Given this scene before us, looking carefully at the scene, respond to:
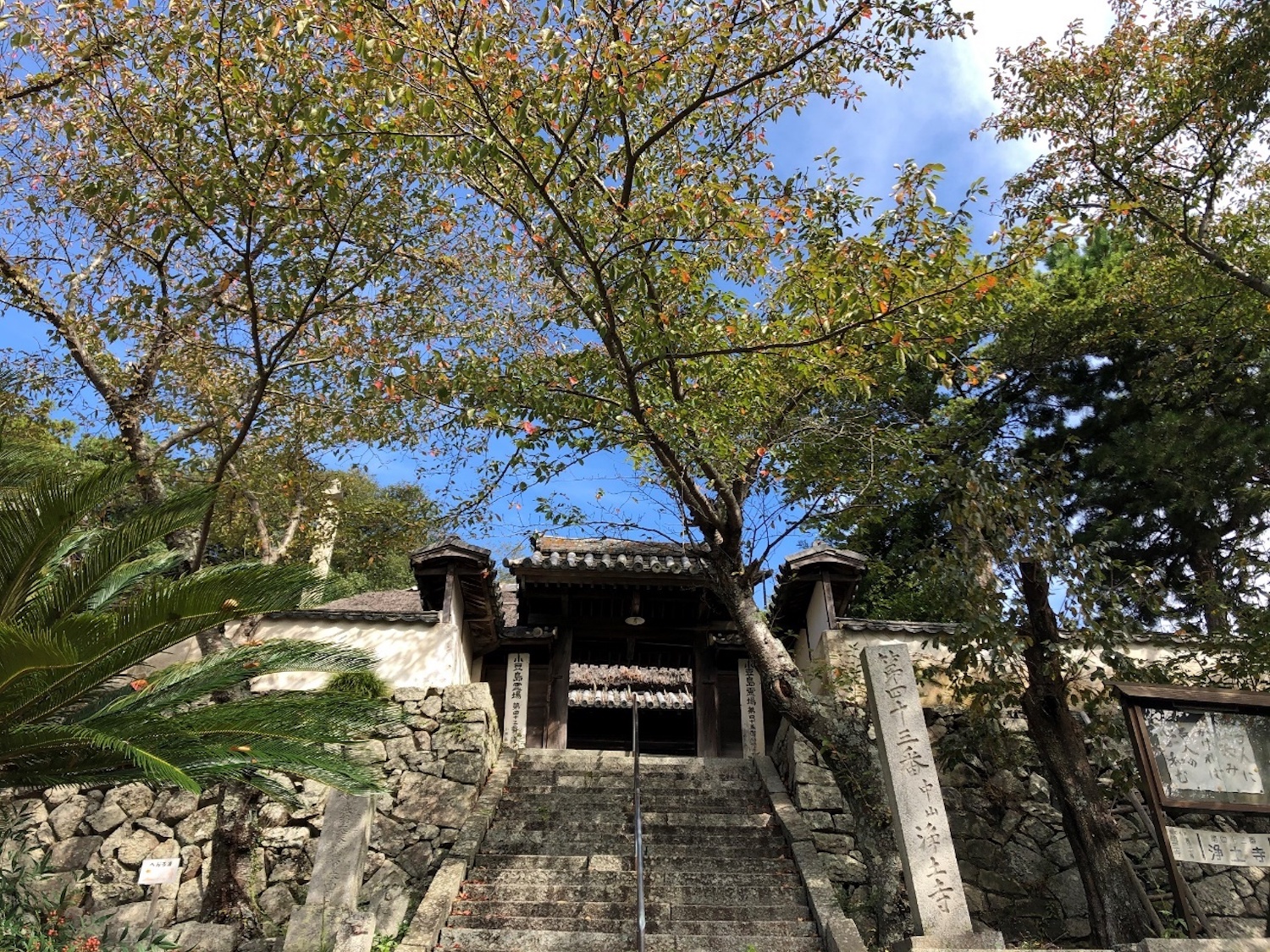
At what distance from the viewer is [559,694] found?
44.2ft

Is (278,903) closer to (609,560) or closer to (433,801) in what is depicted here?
(433,801)

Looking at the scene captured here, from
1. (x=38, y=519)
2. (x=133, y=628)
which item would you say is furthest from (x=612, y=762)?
(x=38, y=519)

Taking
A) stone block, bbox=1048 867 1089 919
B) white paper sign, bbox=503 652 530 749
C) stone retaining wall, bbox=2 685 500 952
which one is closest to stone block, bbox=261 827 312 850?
stone retaining wall, bbox=2 685 500 952

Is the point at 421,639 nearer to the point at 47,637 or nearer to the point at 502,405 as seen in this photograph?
the point at 502,405

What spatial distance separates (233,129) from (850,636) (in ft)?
30.5

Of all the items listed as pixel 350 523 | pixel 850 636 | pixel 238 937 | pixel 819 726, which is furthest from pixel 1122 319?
pixel 238 937

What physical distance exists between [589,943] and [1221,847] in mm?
5165

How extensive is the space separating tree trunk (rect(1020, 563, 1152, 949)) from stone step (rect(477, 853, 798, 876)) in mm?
2715

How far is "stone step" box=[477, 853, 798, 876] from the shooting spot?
28.8 ft

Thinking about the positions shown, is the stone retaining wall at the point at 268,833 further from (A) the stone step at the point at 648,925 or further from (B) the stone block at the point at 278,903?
(A) the stone step at the point at 648,925

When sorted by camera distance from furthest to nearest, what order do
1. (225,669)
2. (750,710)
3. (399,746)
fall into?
1. (750,710)
2. (399,746)
3. (225,669)

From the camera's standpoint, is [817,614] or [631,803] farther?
[817,614]

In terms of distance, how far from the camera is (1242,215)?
10859 mm

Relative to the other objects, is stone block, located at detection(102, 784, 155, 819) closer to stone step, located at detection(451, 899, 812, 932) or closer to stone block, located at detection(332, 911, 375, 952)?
stone step, located at detection(451, 899, 812, 932)
